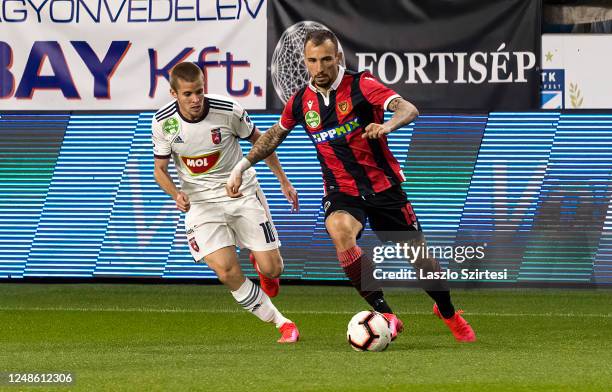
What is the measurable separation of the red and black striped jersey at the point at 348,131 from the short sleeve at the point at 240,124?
798mm

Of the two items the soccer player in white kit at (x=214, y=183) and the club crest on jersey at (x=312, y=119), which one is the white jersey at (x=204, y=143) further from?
the club crest on jersey at (x=312, y=119)

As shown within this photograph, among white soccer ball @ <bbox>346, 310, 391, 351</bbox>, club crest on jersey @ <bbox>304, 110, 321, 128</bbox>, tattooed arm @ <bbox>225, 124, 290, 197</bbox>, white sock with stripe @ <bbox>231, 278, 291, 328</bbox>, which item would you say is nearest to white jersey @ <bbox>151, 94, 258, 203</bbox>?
tattooed arm @ <bbox>225, 124, 290, 197</bbox>

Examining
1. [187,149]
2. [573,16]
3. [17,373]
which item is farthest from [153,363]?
[573,16]

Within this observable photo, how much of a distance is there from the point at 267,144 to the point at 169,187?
83cm

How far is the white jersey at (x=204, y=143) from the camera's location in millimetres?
9031

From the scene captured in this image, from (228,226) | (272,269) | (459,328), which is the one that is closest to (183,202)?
(228,226)

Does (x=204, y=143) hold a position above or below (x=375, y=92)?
below

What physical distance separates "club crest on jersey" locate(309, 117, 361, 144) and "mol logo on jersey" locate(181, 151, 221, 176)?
1.10 metres

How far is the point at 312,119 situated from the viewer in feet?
27.2

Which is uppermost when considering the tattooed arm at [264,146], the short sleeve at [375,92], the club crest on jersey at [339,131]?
the short sleeve at [375,92]

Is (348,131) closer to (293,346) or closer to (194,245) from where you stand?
(293,346)

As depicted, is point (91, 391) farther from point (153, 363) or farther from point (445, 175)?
point (445, 175)

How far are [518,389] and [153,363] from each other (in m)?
2.20

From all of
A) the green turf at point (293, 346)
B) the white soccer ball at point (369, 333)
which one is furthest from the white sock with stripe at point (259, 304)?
the white soccer ball at point (369, 333)
